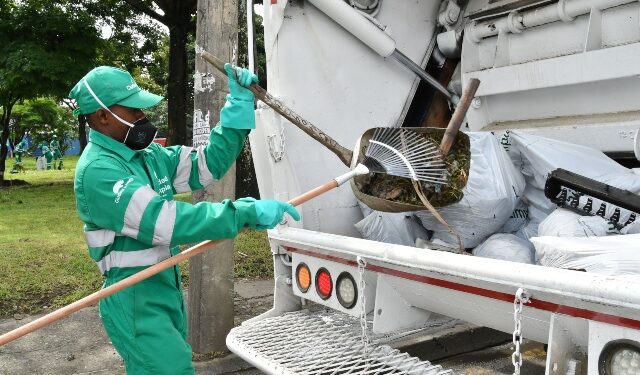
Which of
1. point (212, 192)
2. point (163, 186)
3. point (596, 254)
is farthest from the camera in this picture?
point (212, 192)

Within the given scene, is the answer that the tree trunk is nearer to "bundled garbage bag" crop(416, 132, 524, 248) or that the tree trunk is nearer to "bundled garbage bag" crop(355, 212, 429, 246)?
"bundled garbage bag" crop(355, 212, 429, 246)

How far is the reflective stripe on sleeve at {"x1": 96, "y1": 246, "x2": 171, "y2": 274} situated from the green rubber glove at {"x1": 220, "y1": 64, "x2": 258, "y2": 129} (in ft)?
1.99

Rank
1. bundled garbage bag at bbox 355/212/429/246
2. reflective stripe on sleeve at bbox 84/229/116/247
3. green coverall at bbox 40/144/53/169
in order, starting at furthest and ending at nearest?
green coverall at bbox 40/144/53/169 < bundled garbage bag at bbox 355/212/429/246 < reflective stripe on sleeve at bbox 84/229/116/247

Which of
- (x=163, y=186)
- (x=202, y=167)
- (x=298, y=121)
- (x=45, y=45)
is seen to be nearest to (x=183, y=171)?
(x=202, y=167)

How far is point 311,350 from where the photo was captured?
2725 mm

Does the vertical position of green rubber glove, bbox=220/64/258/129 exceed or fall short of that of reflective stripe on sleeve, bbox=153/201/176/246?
it exceeds it

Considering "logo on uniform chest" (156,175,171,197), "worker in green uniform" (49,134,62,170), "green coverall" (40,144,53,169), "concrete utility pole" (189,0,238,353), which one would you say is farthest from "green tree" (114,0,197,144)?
Result: "green coverall" (40,144,53,169)

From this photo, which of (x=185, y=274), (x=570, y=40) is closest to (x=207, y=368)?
(x=185, y=274)

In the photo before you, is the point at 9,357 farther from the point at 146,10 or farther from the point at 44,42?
the point at 44,42

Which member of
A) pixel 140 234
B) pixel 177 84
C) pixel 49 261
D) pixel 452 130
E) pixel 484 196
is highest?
pixel 177 84

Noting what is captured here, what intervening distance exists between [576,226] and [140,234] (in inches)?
58.7

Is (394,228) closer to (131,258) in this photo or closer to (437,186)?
(437,186)

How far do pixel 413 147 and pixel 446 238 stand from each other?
0.42m

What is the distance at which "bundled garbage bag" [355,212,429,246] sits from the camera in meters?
2.96
